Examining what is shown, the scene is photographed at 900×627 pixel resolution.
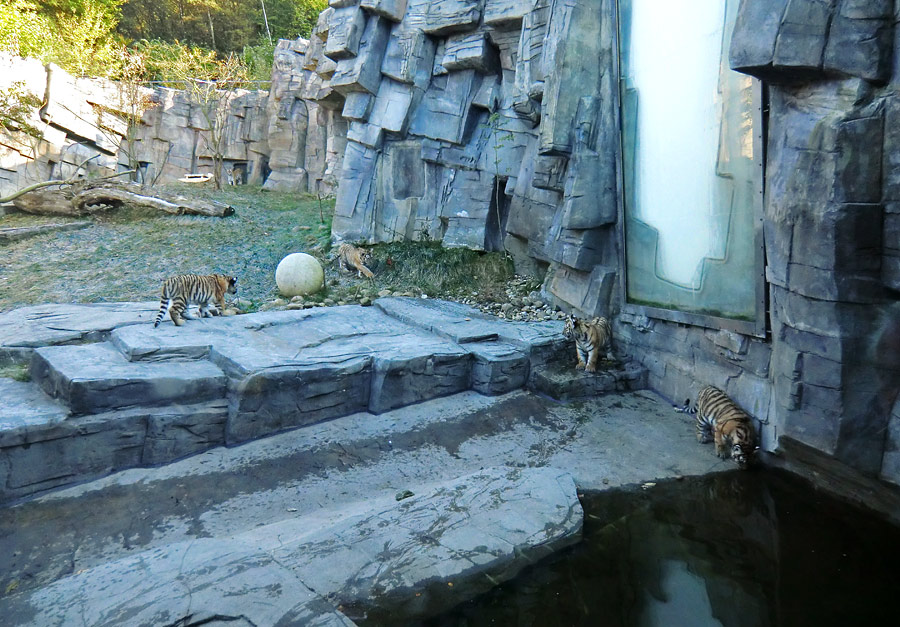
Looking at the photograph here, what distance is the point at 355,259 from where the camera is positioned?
10.5m

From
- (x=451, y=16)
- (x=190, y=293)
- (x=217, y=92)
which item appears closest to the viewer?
(x=190, y=293)

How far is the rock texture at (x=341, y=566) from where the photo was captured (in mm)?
3125

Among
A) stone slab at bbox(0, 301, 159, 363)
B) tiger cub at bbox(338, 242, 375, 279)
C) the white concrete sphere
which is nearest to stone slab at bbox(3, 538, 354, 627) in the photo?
stone slab at bbox(0, 301, 159, 363)

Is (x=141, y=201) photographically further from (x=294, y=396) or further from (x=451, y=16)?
(x=294, y=396)

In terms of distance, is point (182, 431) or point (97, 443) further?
point (182, 431)

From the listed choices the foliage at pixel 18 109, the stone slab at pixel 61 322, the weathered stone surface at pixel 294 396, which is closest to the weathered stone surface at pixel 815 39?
the weathered stone surface at pixel 294 396

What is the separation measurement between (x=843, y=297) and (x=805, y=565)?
1783 mm

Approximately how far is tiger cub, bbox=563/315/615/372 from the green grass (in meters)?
1.99

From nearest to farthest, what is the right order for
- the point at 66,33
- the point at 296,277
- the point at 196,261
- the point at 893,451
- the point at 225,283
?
1. the point at 893,451
2. the point at 225,283
3. the point at 296,277
4. the point at 196,261
5. the point at 66,33

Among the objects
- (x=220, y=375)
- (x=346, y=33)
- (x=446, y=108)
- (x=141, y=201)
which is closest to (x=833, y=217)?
(x=220, y=375)

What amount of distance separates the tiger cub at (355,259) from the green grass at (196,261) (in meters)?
0.14

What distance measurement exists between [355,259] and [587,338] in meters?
4.66

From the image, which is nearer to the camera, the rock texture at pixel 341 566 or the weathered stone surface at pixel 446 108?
the rock texture at pixel 341 566

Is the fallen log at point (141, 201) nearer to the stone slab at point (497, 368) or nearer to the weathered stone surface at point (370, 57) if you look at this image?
the weathered stone surface at point (370, 57)
